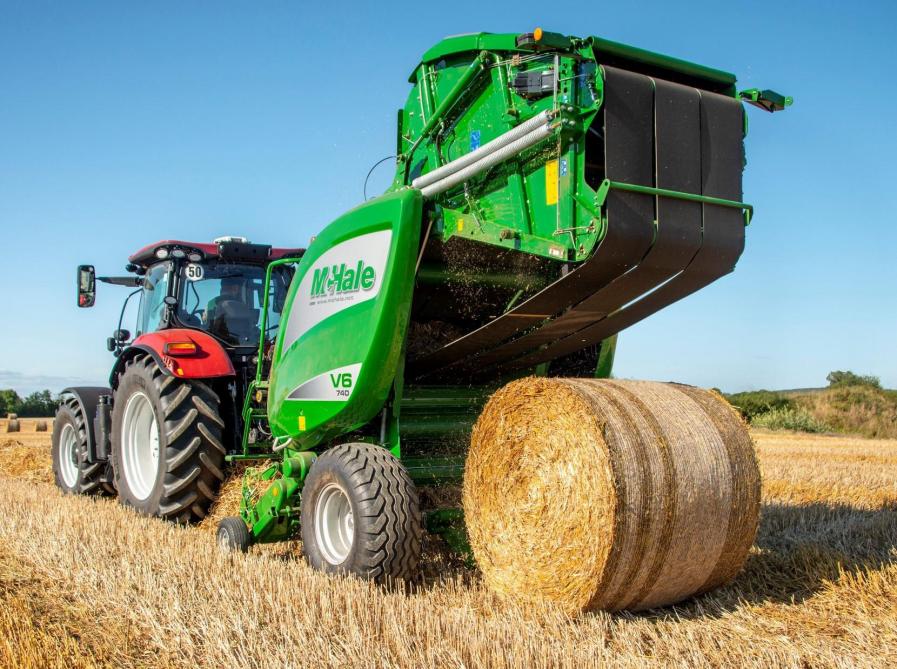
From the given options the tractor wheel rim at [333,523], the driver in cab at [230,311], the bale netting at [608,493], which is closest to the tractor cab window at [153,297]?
the driver in cab at [230,311]

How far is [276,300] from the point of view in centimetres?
730

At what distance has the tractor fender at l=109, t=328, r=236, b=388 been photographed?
638 centimetres

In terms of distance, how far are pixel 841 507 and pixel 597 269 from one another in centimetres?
420

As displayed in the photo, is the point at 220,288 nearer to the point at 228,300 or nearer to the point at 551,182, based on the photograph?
the point at 228,300

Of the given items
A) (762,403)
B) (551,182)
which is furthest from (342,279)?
(762,403)

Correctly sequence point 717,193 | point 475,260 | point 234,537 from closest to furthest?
point 717,193 → point 475,260 → point 234,537

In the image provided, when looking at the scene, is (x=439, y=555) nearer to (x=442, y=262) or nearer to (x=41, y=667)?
(x=442, y=262)

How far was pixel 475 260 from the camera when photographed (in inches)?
191

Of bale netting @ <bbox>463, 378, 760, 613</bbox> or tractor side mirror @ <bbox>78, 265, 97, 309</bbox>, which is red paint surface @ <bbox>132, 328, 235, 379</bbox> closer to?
tractor side mirror @ <bbox>78, 265, 97, 309</bbox>

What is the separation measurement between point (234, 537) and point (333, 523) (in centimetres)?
86

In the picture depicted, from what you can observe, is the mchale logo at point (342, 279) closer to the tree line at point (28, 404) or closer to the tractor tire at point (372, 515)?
the tractor tire at point (372, 515)

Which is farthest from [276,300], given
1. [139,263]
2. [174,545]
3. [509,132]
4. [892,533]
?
[892,533]

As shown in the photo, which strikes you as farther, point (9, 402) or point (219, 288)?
point (9, 402)

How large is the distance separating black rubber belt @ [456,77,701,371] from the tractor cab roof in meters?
3.47
